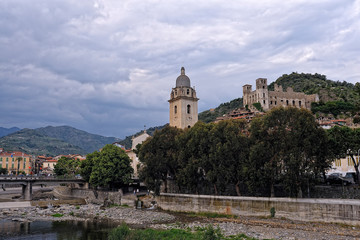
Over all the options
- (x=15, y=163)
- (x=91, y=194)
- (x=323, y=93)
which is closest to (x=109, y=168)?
(x=91, y=194)

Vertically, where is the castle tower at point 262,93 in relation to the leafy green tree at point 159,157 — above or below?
above

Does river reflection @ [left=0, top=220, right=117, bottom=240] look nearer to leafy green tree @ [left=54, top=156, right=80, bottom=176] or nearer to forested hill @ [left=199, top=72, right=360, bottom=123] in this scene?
leafy green tree @ [left=54, top=156, right=80, bottom=176]

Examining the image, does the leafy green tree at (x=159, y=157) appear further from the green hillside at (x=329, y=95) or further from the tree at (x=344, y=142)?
the green hillside at (x=329, y=95)

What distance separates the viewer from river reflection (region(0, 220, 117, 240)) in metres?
35.2

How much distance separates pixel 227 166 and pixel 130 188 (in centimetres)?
3351

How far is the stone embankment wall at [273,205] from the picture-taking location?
105 feet

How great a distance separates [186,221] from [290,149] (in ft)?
52.0

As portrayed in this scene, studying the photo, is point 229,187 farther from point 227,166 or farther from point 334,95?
point 334,95

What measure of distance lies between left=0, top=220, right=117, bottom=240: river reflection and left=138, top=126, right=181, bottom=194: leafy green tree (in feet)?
33.9

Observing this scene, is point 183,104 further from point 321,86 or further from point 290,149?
point 321,86

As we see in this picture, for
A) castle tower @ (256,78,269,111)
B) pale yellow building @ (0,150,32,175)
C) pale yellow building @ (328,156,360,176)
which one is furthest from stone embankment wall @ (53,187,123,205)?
castle tower @ (256,78,269,111)

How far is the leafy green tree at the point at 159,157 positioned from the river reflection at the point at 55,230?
33.9 feet

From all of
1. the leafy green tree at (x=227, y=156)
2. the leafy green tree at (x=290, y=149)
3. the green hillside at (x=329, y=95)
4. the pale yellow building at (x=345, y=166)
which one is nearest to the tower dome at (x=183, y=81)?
the leafy green tree at (x=227, y=156)

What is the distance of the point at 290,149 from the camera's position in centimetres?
3678
